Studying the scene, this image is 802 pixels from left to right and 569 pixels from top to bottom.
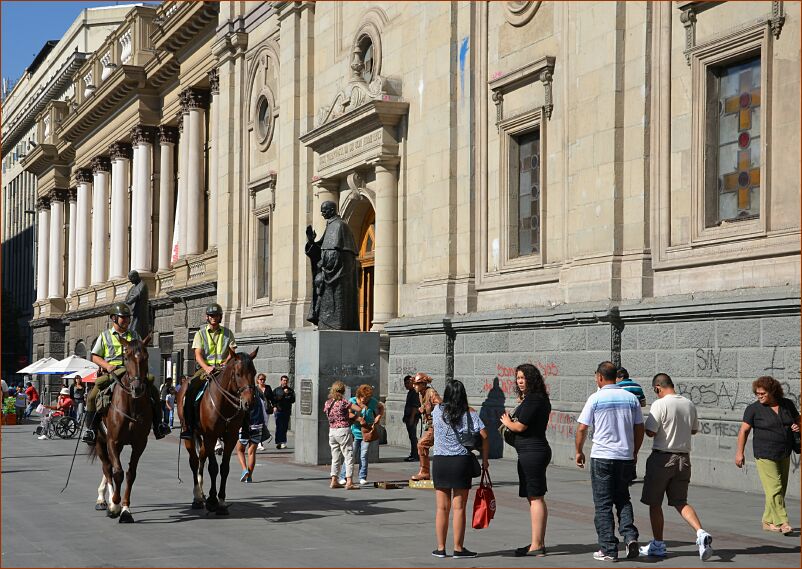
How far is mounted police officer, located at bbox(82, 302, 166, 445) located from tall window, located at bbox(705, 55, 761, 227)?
9.63 meters

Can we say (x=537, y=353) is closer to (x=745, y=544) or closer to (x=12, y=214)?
(x=745, y=544)

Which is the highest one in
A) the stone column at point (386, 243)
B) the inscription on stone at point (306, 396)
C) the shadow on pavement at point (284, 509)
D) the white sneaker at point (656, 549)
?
the stone column at point (386, 243)

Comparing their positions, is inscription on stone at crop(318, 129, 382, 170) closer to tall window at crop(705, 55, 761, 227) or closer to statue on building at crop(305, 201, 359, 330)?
statue on building at crop(305, 201, 359, 330)

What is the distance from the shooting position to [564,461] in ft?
70.7

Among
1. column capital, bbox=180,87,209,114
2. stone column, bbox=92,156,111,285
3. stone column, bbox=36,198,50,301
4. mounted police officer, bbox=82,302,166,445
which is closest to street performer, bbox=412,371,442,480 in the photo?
mounted police officer, bbox=82,302,166,445

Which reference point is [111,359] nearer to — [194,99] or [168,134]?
[194,99]

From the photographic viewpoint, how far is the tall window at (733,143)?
60.5ft

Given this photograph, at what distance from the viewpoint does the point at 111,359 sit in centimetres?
1466

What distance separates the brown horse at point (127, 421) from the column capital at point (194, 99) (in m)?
36.8

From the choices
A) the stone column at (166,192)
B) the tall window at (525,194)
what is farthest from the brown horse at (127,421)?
the stone column at (166,192)

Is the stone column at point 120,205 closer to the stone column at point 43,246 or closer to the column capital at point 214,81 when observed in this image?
the column capital at point 214,81

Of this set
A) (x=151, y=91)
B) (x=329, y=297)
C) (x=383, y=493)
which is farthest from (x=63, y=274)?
(x=383, y=493)

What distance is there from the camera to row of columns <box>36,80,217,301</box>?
4991cm

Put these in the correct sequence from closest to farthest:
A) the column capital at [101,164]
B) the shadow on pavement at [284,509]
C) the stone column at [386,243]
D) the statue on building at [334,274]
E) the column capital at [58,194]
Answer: the shadow on pavement at [284,509]
the statue on building at [334,274]
the stone column at [386,243]
the column capital at [101,164]
the column capital at [58,194]
